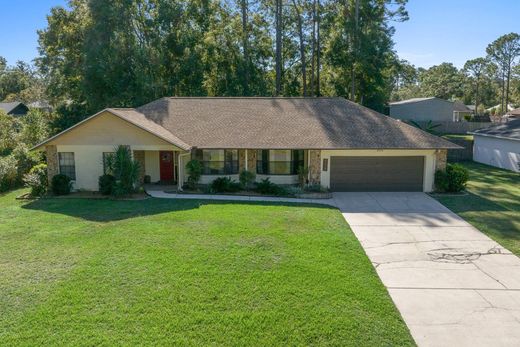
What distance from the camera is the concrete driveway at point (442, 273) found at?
7.53m

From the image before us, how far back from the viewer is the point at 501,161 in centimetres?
2722

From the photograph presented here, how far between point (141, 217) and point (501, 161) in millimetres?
24464

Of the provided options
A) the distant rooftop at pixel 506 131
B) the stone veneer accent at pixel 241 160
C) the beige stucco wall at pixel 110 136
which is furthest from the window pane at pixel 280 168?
the distant rooftop at pixel 506 131

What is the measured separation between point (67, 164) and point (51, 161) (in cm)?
70

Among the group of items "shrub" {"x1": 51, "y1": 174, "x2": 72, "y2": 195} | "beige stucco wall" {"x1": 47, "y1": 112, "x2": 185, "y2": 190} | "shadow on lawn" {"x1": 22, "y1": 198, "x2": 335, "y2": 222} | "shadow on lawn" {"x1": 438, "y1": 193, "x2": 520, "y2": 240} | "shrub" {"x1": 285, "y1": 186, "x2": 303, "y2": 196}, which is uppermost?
"beige stucco wall" {"x1": 47, "y1": 112, "x2": 185, "y2": 190}

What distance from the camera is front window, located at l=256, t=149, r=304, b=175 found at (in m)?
19.6

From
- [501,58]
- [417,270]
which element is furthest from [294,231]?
[501,58]

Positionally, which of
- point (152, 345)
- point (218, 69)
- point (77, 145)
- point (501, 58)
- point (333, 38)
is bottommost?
point (152, 345)

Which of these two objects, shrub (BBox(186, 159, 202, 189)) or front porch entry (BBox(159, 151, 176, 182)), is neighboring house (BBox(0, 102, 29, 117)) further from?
shrub (BBox(186, 159, 202, 189))

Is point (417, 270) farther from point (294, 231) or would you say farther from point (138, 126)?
point (138, 126)

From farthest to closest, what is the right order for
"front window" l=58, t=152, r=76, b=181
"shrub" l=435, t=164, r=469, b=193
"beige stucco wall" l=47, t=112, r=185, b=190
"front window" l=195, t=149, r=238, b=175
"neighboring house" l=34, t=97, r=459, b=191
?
"front window" l=195, t=149, r=238, b=175 < "shrub" l=435, t=164, r=469, b=193 < "front window" l=58, t=152, r=76, b=181 < "neighboring house" l=34, t=97, r=459, b=191 < "beige stucco wall" l=47, t=112, r=185, b=190

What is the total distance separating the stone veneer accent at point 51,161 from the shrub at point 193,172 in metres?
6.06

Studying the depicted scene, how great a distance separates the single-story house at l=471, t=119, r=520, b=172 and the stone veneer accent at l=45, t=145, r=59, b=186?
2624 cm

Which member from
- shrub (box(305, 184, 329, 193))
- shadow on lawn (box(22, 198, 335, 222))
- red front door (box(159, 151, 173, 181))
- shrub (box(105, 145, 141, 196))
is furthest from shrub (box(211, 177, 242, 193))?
shrub (box(105, 145, 141, 196))
